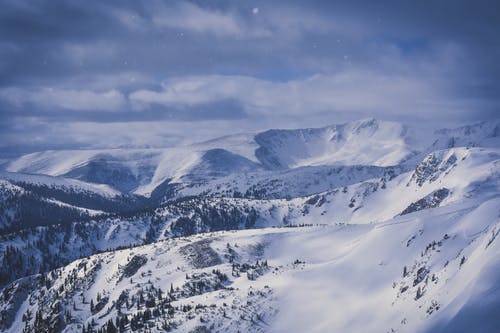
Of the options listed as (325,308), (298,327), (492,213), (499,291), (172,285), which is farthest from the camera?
(172,285)

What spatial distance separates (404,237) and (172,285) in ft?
346

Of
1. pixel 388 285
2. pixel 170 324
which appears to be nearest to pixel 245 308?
pixel 170 324

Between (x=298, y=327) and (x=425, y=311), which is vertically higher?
(x=425, y=311)

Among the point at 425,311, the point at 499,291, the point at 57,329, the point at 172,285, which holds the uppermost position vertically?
the point at 499,291

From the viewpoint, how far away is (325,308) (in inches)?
5763

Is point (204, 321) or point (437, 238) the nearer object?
point (204, 321)

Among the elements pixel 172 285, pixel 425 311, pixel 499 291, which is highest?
pixel 499 291

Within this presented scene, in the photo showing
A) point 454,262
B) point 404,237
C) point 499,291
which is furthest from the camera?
point 404,237

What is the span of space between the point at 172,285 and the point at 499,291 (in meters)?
143

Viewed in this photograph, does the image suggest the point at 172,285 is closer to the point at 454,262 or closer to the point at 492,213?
the point at 454,262

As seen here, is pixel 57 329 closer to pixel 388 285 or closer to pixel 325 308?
pixel 325 308

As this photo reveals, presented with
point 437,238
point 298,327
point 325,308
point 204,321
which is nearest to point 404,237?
point 437,238

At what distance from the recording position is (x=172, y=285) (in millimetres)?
196750

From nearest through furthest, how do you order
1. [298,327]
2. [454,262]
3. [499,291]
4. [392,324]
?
1. [499,291]
2. [392,324]
3. [454,262]
4. [298,327]
